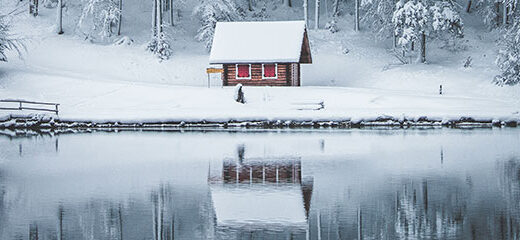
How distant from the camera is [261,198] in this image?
19.1 meters

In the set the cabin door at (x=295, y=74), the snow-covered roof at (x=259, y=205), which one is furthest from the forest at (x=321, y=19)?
the snow-covered roof at (x=259, y=205)

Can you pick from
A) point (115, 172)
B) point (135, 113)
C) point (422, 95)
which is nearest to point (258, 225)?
point (115, 172)

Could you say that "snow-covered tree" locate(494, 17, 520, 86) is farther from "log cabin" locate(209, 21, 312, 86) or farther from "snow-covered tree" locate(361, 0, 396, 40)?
"log cabin" locate(209, 21, 312, 86)

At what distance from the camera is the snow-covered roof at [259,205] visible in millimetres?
16116

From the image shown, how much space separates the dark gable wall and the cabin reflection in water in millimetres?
35053

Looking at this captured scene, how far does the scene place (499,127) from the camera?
140 feet

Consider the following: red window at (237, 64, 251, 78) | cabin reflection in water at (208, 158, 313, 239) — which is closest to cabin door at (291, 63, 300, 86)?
red window at (237, 64, 251, 78)

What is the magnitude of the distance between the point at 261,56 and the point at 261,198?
1710 inches

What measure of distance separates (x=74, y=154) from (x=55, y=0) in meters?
54.3

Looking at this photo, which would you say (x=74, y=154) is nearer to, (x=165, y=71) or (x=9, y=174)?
(x=9, y=174)

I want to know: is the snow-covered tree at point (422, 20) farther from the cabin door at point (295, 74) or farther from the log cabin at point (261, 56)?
the cabin door at point (295, 74)

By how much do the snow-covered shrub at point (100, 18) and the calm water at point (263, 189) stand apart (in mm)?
38236

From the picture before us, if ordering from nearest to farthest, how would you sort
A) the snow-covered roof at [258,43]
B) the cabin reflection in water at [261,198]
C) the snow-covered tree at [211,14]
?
the cabin reflection in water at [261,198] → the snow-covered roof at [258,43] → the snow-covered tree at [211,14]

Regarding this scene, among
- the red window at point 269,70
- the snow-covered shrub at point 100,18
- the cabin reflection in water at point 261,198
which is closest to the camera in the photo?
the cabin reflection in water at point 261,198
